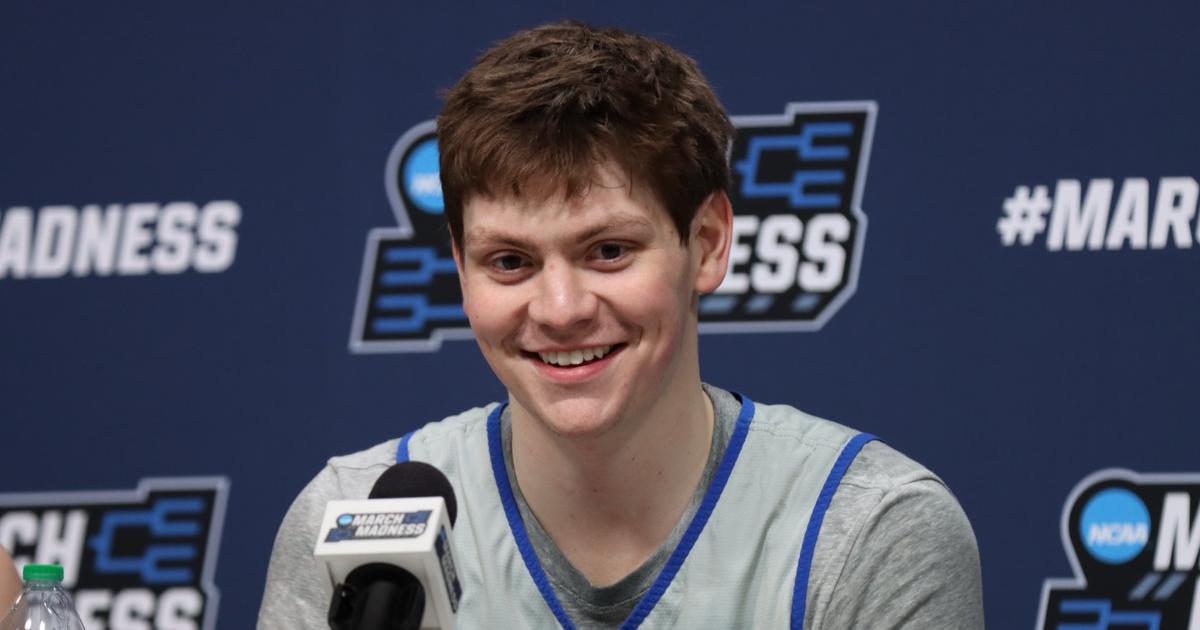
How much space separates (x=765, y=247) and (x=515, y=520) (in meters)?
1.13

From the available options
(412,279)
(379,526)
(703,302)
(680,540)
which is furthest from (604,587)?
(412,279)

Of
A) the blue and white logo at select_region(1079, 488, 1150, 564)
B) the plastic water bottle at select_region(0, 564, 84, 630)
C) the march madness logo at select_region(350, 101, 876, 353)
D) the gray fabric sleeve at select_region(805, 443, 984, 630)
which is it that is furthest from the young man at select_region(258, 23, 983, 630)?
the blue and white logo at select_region(1079, 488, 1150, 564)

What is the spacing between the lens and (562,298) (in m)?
1.41

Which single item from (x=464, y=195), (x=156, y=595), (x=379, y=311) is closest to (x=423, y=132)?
(x=379, y=311)

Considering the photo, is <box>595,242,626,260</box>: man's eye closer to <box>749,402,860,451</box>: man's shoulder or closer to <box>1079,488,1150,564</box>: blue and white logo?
<box>749,402,860,451</box>: man's shoulder

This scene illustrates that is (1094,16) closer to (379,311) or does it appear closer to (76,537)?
(379,311)

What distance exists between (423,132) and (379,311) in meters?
0.38

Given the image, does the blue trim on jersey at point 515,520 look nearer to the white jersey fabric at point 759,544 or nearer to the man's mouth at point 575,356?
the white jersey fabric at point 759,544

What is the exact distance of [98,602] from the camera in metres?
2.68

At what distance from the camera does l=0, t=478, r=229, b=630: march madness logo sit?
2.67m

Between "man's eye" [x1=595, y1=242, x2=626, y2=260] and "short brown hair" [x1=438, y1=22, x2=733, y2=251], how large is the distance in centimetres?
7

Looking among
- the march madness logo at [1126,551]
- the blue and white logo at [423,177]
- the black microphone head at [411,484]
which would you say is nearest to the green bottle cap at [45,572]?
the black microphone head at [411,484]

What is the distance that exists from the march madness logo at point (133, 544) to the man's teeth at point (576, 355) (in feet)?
4.74

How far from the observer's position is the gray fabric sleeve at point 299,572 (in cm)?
163
